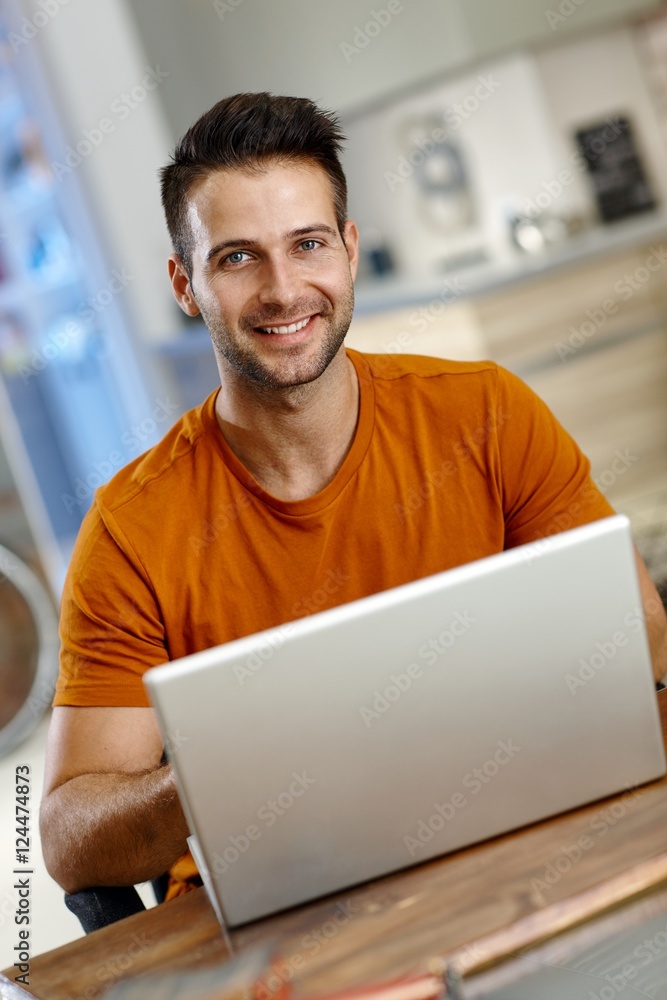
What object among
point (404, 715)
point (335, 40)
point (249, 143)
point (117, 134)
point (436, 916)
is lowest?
point (436, 916)

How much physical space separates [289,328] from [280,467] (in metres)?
0.17

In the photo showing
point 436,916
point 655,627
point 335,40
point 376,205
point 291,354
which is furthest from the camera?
point 376,205

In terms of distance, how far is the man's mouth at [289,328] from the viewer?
4.91 feet

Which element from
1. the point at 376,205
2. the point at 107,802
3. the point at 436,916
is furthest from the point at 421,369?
the point at 376,205

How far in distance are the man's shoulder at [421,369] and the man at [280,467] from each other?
0.04 metres

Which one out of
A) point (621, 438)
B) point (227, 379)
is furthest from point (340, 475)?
point (621, 438)

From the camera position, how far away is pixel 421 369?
1637 millimetres

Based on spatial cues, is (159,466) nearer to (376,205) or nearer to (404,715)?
(404,715)

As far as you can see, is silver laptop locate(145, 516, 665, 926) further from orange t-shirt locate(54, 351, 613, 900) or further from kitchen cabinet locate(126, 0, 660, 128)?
kitchen cabinet locate(126, 0, 660, 128)

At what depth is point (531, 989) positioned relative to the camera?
90 cm

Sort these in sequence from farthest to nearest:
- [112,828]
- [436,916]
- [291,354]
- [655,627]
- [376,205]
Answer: [376,205] < [291,354] < [655,627] < [112,828] < [436,916]

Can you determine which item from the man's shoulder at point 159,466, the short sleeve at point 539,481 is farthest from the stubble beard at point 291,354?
the short sleeve at point 539,481

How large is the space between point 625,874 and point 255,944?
300mm

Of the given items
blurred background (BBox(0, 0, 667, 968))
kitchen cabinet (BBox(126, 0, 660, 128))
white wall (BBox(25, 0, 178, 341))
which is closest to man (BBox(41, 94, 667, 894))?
blurred background (BBox(0, 0, 667, 968))
